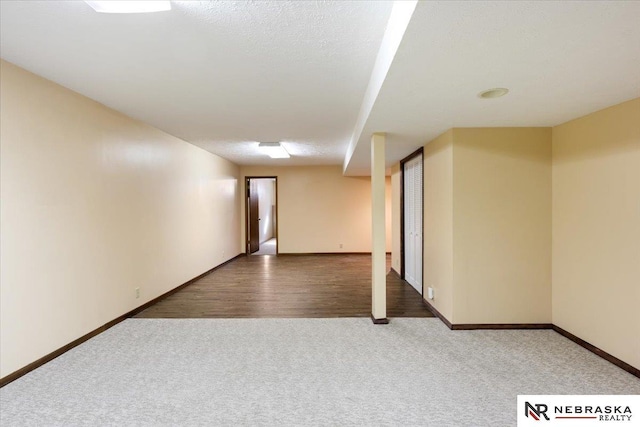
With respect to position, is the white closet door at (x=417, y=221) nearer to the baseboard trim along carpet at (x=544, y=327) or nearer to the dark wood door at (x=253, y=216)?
the baseboard trim along carpet at (x=544, y=327)

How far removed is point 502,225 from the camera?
315 cm

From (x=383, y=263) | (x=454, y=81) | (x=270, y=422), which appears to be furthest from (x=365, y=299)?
(x=454, y=81)

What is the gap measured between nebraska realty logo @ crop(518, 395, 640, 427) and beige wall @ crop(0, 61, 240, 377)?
11.5 feet

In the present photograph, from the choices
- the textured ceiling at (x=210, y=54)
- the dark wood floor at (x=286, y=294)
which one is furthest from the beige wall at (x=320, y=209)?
the textured ceiling at (x=210, y=54)

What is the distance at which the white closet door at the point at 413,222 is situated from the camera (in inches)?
174

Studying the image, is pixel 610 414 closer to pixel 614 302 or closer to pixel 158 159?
pixel 614 302

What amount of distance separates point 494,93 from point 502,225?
1510 millimetres

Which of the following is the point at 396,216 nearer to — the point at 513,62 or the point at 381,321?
the point at 381,321

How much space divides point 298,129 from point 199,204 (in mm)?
2499

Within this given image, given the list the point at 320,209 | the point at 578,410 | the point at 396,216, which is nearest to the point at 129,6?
the point at 578,410

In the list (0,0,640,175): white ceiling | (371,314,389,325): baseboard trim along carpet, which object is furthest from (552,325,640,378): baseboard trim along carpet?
(0,0,640,175): white ceiling

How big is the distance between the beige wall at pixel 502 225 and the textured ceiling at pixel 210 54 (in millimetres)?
1472

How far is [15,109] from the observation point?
223 centimetres

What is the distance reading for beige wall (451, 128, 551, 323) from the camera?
3.12 metres
